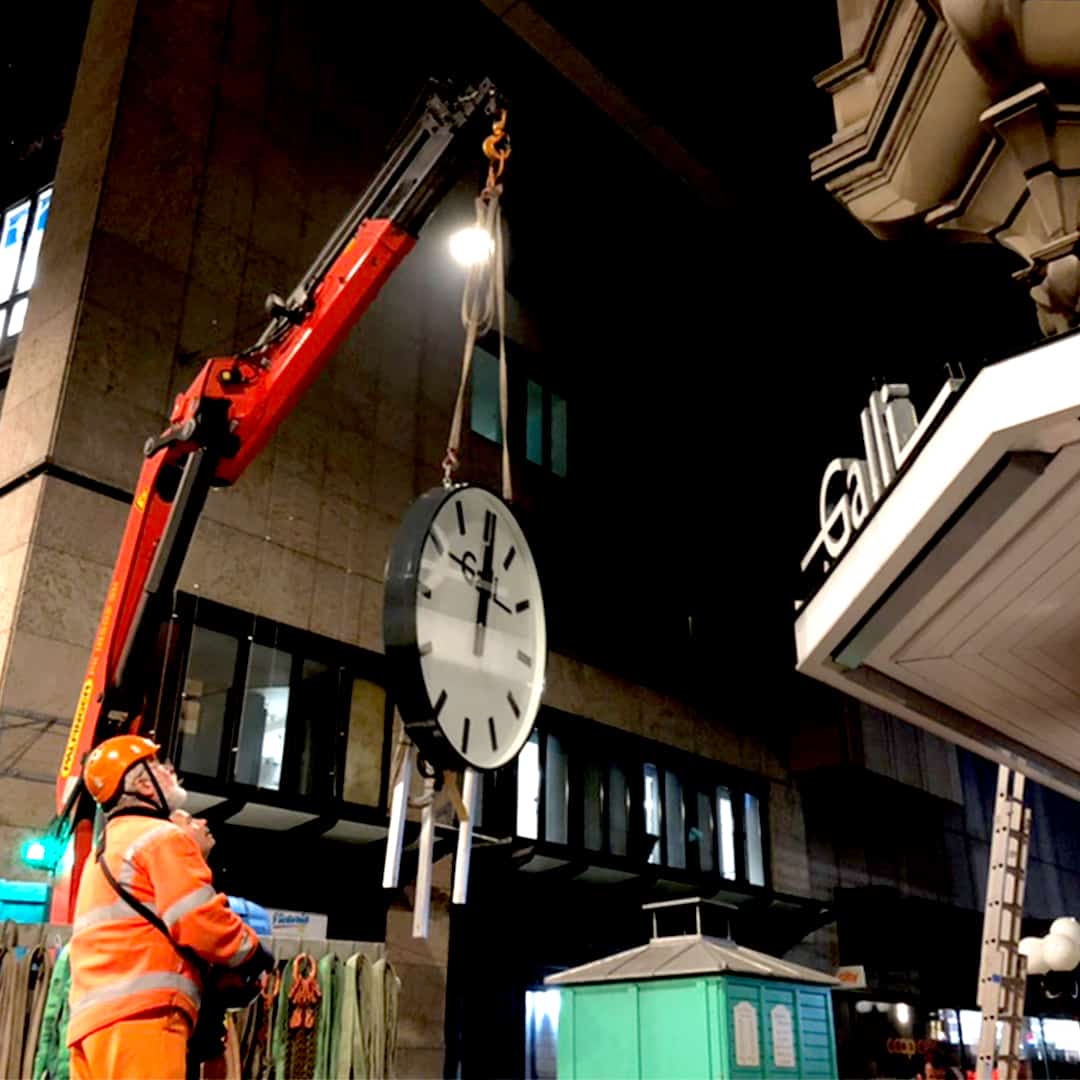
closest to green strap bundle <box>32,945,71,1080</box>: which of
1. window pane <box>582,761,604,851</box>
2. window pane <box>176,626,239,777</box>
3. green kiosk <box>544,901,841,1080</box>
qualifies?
green kiosk <box>544,901,841,1080</box>

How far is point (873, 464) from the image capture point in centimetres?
666

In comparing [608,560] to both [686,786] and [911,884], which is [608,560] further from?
[911,884]

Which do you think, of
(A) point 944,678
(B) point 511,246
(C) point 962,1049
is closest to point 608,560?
(B) point 511,246

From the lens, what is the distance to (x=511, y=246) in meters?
21.1

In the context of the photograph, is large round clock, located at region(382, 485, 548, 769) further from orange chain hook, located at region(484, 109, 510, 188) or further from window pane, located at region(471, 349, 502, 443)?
window pane, located at region(471, 349, 502, 443)

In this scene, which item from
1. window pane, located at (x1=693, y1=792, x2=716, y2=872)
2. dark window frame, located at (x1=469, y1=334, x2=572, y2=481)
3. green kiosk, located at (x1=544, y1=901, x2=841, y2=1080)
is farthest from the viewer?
window pane, located at (x1=693, y1=792, x2=716, y2=872)

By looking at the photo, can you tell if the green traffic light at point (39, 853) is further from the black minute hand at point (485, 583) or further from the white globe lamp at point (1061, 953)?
the white globe lamp at point (1061, 953)

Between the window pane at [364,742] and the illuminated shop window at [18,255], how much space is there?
25.4ft

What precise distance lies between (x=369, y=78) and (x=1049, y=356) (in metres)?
16.7

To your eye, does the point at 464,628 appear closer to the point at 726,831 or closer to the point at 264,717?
the point at 264,717

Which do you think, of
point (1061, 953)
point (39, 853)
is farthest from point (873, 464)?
point (39, 853)

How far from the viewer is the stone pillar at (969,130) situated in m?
6.74

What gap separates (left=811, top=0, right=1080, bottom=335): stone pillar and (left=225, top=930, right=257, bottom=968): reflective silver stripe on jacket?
648cm

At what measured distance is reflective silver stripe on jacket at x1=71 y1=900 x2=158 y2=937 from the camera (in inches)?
176
